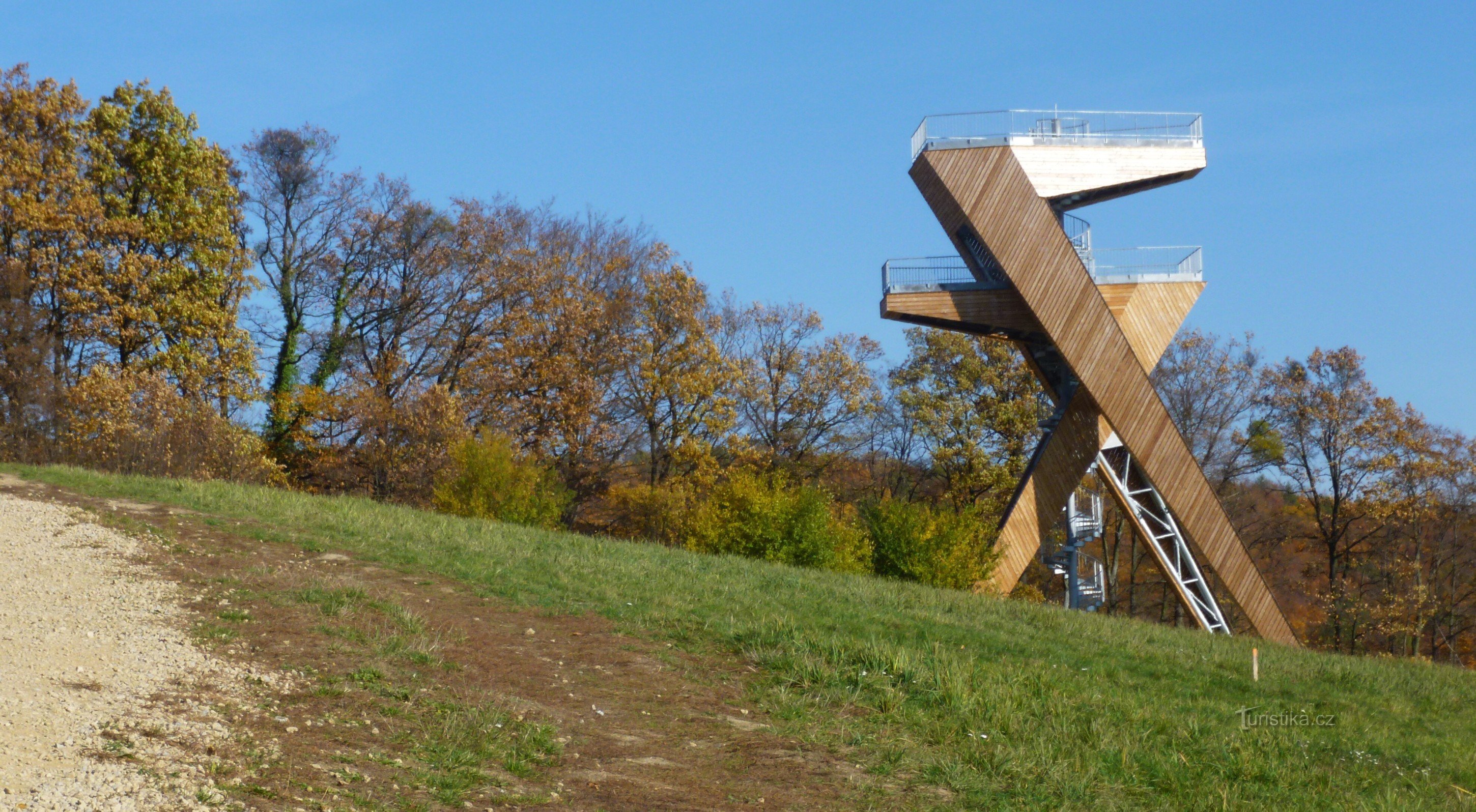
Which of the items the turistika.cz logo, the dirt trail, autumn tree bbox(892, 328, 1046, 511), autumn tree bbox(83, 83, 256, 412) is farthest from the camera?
autumn tree bbox(892, 328, 1046, 511)

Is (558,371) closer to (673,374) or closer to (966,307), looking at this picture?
(673,374)

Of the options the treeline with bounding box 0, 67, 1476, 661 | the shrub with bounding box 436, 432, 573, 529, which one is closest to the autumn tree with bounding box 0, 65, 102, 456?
the treeline with bounding box 0, 67, 1476, 661

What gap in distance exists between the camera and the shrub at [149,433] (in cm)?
2442

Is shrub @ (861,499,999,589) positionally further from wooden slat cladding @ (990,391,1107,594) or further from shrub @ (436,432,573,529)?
shrub @ (436,432,573,529)

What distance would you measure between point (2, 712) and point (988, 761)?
19.7ft

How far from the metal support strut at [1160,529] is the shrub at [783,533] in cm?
627

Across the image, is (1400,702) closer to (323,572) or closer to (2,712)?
(323,572)

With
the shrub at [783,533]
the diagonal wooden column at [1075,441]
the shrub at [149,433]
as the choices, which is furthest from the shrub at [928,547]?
the shrub at [149,433]

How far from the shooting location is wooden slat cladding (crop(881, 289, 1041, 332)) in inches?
950

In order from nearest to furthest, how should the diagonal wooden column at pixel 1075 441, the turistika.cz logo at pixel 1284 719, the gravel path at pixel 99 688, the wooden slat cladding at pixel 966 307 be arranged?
the gravel path at pixel 99 688
the turistika.cz logo at pixel 1284 719
the wooden slat cladding at pixel 966 307
the diagonal wooden column at pixel 1075 441

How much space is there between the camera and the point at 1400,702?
1242cm

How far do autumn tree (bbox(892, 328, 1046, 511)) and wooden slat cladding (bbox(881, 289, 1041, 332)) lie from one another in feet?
40.1

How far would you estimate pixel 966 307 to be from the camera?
79.7ft

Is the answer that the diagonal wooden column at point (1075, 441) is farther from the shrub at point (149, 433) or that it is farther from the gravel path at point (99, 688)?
the gravel path at point (99, 688)
